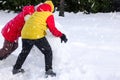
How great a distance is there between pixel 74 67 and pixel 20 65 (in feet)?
3.23

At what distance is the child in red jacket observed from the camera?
22.3 ft

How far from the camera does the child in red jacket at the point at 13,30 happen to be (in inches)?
268

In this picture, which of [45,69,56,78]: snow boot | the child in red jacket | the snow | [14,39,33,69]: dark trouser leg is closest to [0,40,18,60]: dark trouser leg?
the child in red jacket

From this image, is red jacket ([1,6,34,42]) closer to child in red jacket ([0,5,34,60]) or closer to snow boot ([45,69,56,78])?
child in red jacket ([0,5,34,60])

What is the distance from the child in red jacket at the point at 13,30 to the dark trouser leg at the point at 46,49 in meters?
0.56

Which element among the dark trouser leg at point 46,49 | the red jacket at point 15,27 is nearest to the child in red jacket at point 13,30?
the red jacket at point 15,27

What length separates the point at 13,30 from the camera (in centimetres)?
697

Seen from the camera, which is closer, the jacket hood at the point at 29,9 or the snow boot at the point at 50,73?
the snow boot at the point at 50,73

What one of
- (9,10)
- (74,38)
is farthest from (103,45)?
(9,10)

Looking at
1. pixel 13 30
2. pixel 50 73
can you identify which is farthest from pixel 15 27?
pixel 50 73

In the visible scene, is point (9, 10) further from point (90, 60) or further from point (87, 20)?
point (90, 60)

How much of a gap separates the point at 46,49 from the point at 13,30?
2.62 ft

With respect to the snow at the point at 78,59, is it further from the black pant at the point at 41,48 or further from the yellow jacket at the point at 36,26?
the yellow jacket at the point at 36,26

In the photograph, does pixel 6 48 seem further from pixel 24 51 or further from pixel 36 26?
pixel 36 26
